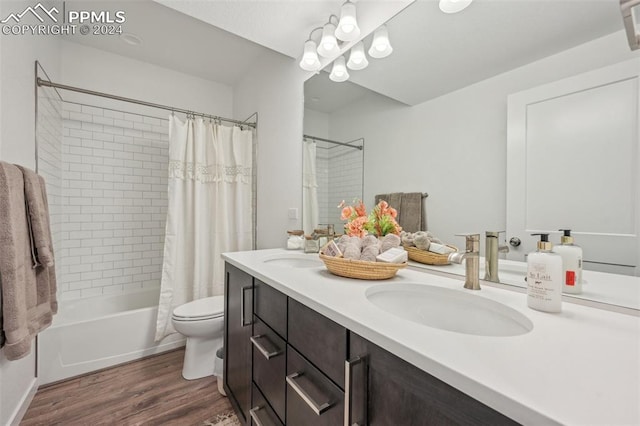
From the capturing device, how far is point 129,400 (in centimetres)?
159

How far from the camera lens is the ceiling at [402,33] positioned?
0.81 m

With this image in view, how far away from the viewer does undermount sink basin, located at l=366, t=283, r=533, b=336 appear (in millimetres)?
707

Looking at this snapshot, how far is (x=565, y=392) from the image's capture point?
0.36 meters

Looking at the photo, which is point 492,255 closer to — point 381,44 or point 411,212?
point 411,212

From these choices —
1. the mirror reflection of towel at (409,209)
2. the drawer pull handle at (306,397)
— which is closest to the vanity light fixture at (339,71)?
the mirror reflection of towel at (409,209)

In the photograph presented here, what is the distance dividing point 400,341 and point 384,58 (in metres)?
1.36

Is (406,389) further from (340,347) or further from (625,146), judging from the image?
(625,146)

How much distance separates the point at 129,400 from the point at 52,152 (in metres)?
1.88

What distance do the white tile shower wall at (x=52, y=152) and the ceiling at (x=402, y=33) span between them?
670 mm

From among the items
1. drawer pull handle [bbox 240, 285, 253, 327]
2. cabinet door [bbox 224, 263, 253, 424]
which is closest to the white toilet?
cabinet door [bbox 224, 263, 253, 424]

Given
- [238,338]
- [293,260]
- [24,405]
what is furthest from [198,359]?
[293,260]

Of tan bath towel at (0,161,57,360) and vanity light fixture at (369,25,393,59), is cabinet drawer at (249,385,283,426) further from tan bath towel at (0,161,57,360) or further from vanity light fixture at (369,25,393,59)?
vanity light fixture at (369,25,393,59)

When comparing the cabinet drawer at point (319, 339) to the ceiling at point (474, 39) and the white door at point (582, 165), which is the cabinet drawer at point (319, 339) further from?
the ceiling at point (474, 39)

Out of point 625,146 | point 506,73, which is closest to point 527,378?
point 625,146
